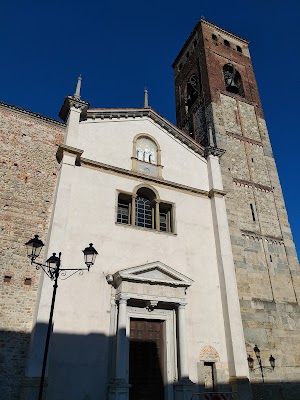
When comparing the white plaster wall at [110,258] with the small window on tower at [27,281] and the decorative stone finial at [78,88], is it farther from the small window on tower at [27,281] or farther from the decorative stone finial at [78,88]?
the decorative stone finial at [78,88]

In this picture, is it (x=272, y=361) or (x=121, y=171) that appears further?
(x=121, y=171)

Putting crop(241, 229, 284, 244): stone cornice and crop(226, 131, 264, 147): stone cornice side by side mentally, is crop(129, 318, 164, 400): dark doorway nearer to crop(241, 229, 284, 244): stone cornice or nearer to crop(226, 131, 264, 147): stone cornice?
crop(241, 229, 284, 244): stone cornice

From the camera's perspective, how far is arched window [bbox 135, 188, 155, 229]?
13.2 metres

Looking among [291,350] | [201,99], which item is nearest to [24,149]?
[201,99]

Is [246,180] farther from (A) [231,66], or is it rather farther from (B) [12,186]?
(B) [12,186]

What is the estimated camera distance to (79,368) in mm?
9406

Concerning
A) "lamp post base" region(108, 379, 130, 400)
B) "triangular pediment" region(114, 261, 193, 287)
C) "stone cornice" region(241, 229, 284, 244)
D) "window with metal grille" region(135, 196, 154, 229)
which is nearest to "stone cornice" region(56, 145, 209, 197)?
"window with metal grille" region(135, 196, 154, 229)

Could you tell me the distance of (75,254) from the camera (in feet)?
35.3

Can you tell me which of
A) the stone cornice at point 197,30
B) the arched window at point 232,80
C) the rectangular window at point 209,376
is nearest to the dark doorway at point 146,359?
the rectangular window at point 209,376

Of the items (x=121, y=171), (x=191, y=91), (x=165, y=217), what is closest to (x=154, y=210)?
(x=165, y=217)

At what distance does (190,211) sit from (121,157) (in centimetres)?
361

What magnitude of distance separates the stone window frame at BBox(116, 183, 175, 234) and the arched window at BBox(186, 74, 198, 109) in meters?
10.0

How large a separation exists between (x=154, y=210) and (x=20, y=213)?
5.03 meters

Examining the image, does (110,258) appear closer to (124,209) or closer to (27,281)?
(124,209)
